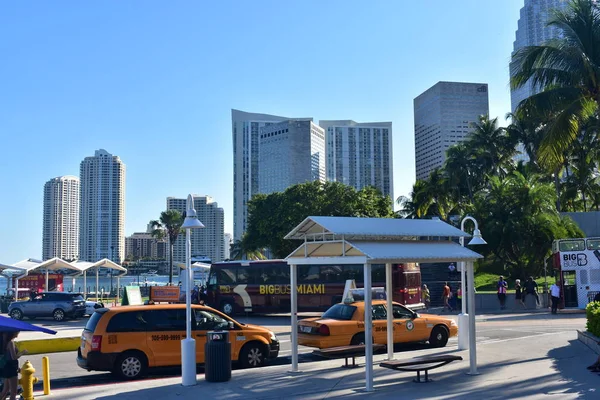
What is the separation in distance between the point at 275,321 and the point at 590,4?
1971cm

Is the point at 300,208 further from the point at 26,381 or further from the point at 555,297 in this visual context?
the point at 26,381

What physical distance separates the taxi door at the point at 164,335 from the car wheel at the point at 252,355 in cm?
155

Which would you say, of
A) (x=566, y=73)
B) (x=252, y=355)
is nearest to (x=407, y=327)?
(x=252, y=355)

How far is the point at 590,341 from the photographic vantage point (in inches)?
639

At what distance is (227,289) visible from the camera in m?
34.3

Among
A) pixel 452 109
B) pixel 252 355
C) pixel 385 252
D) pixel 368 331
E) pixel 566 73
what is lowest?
pixel 252 355

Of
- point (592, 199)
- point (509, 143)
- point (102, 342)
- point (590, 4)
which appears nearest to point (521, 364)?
point (102, 342)

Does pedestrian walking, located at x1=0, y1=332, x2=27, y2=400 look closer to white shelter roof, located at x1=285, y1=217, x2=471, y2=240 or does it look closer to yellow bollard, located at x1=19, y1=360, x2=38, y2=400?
yellow bollard, located at x1=19, y1=360, x2=38, y2=400

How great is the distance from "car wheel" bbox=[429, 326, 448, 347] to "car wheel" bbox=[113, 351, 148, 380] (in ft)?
27.6

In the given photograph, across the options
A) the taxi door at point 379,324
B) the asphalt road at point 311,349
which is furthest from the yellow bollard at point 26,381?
the taxi door at point 379,324

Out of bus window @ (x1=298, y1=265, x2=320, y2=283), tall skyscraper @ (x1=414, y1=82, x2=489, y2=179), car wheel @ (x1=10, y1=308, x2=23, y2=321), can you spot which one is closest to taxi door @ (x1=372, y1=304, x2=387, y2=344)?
bus window @ (x1=298, y1=265, x2=320, y2=283)

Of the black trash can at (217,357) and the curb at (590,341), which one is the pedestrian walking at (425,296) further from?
the black trash can at (217,357)

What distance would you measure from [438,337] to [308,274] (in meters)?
14.2

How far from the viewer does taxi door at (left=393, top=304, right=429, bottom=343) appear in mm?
17625
